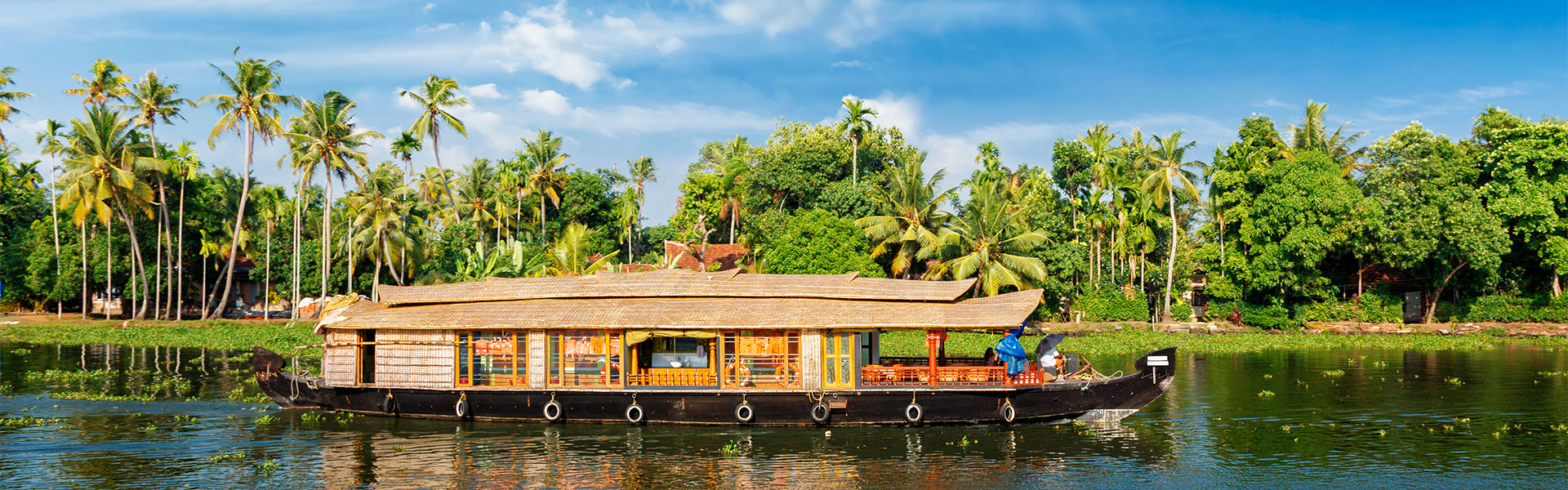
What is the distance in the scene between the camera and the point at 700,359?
16.8m

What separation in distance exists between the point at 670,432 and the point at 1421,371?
20.3 m

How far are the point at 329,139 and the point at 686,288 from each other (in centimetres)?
2454

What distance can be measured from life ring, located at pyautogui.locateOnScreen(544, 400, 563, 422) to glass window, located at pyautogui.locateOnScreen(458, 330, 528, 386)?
59 cm

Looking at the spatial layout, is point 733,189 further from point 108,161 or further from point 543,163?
point 108,161

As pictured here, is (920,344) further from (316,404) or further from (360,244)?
(360,244)

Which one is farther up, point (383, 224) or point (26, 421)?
A: point (383, 224)

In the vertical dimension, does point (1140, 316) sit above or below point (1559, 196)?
below

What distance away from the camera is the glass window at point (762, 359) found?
51.4 ft

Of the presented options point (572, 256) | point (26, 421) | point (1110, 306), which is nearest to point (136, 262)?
point (572, 256)

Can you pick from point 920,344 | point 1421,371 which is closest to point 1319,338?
point 1421,371

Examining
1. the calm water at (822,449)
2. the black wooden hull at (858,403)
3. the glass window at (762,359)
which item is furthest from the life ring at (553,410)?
the glass window at (762,359)

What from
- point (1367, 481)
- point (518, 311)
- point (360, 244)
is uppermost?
point (360, 244)

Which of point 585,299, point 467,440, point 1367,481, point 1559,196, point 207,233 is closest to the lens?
point 1367,481

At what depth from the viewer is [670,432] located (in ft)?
51.5
